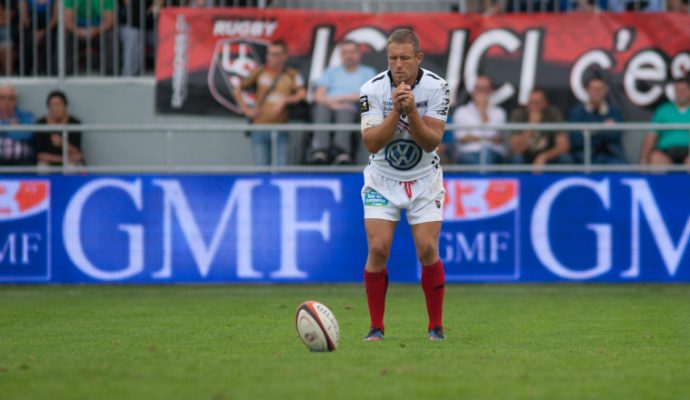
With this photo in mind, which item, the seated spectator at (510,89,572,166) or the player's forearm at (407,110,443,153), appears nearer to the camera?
the player's forearm at (407,110,443,153)

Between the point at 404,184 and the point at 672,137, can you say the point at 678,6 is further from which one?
the point at 404,184

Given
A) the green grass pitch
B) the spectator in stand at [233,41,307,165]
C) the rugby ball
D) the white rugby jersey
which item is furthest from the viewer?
the spectator in stand at [233,41,307,165]

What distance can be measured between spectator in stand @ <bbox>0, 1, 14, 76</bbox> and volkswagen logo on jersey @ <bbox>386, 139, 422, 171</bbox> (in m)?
10.6

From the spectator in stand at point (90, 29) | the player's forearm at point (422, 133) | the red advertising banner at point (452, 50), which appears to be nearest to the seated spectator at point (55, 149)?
the red advertising banner at point (452, 50)

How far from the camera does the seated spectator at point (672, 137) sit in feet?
54.1

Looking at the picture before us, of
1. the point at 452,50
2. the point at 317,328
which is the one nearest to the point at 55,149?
the point at 452,50

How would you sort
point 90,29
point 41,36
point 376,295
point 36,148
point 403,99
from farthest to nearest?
point 41,36 < point 90,29 < point 36,148 < point 376,295 < point 403,99

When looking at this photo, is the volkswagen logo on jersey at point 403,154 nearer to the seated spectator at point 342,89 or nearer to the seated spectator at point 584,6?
the seated spectator at point 342,89

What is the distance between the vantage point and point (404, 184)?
396 inches

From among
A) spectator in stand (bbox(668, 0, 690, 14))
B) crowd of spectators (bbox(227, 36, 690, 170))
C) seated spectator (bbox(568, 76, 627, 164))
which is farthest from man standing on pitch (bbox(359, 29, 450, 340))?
spectator in stand (bbox(668, 0, 690, 14))

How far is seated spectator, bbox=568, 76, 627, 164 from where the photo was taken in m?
16.6

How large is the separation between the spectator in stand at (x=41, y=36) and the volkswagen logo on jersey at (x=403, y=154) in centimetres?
1048

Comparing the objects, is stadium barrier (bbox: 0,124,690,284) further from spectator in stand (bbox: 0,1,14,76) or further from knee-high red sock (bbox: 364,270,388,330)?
knee-high red sock (bbox: 364,270,388,330)

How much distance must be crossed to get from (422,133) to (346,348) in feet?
5.65
